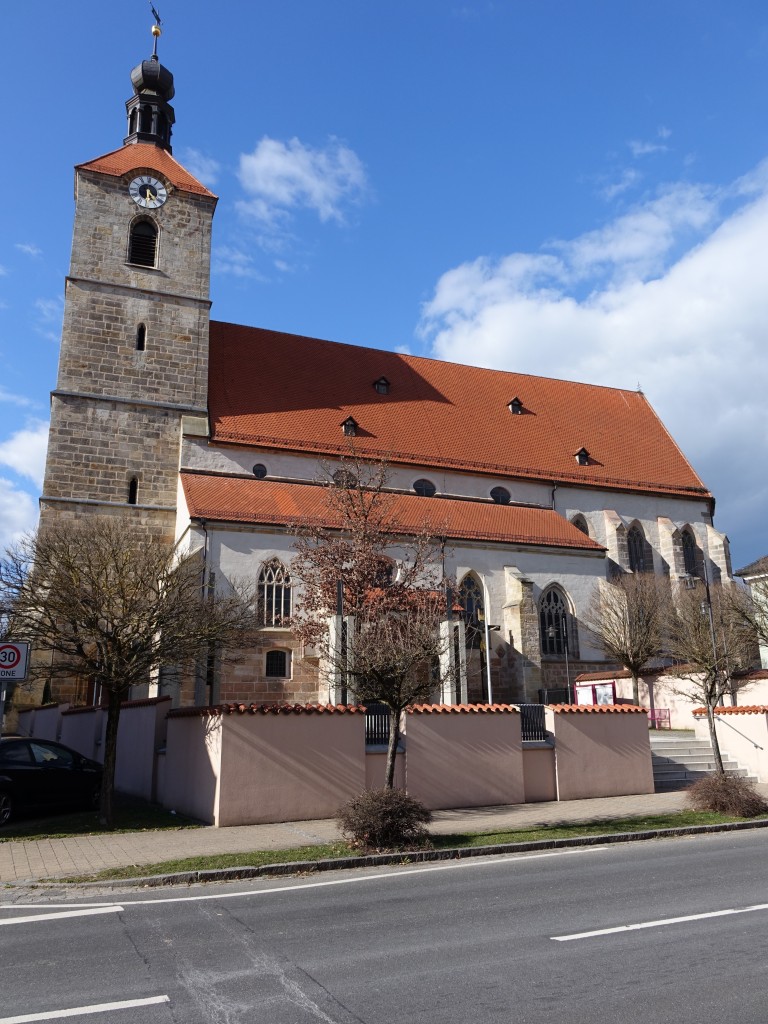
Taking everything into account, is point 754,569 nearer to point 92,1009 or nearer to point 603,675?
point 603,675

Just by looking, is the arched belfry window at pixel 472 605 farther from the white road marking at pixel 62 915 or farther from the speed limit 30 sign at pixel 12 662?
the white road marking at pixel 62 915

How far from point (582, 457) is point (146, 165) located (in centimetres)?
1906

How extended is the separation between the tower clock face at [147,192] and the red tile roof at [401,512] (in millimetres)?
9730

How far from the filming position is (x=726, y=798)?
12617 mm

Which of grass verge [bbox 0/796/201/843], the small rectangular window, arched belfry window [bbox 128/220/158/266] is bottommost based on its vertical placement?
grass verge [bbox 0/796/201/843]

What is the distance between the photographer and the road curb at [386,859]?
8.54 meters

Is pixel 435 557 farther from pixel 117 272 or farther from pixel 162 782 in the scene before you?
pixel 117 272

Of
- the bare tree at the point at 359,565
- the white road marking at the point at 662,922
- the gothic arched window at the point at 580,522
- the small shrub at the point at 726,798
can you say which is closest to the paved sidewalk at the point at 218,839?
the small shrub at the point at 726,798

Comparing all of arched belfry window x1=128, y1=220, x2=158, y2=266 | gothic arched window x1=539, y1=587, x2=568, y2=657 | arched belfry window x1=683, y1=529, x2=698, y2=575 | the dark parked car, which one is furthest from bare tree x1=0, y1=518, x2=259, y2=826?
arched belfry window x1=683, y1=529, x2=698, y2=575

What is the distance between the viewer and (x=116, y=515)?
2438 cm

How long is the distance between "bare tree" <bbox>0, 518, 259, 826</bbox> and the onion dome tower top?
20419 mm

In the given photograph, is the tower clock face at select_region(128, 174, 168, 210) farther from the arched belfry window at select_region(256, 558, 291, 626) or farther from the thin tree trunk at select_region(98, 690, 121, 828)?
the thin tree trunk at select_region(98, 690, 121, 828)

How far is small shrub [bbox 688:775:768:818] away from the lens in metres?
12.5

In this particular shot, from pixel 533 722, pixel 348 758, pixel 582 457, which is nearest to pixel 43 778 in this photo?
pixel 348 758
